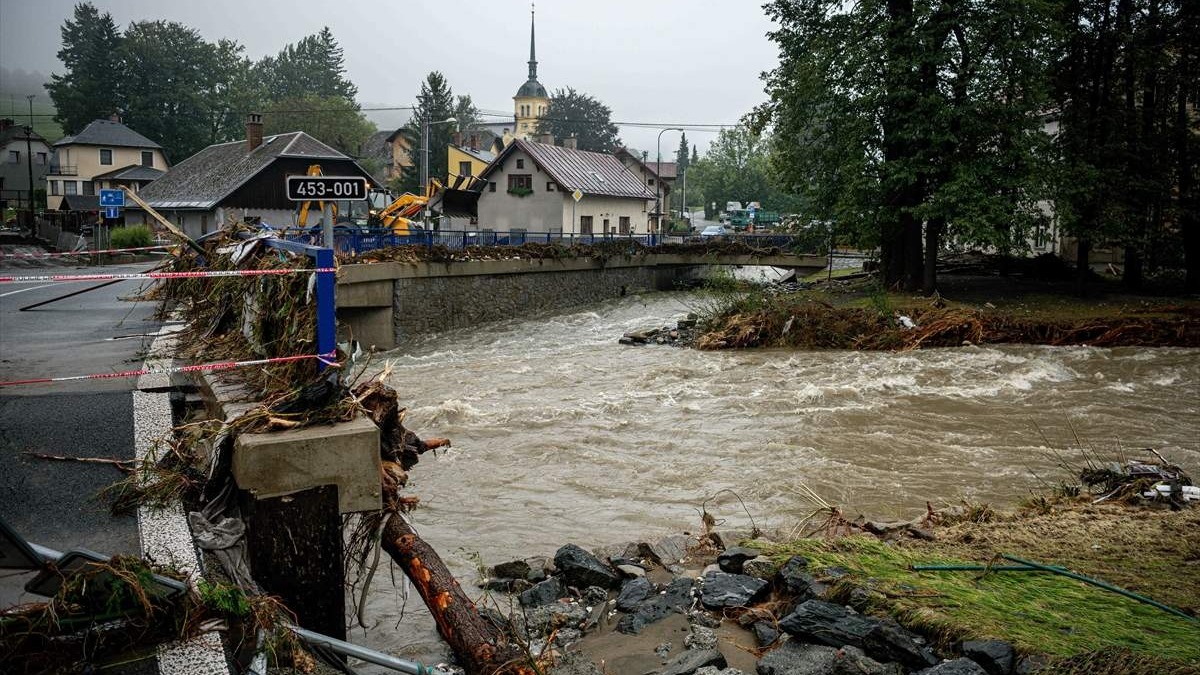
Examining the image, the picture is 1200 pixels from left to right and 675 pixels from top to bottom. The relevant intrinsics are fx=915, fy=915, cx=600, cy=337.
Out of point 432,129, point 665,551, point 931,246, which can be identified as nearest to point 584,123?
point 432,129

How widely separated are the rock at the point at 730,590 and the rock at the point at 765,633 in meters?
0.36

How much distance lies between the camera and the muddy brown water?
9.66 metres

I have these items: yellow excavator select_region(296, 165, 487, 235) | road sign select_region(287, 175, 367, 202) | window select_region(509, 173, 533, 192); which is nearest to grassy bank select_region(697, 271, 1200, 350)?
yellow excavator select_region(296, 165, 487, 235)

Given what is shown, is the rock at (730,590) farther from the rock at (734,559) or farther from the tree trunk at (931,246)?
the tree trunk at (931,246)

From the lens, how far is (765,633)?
5.87 meters

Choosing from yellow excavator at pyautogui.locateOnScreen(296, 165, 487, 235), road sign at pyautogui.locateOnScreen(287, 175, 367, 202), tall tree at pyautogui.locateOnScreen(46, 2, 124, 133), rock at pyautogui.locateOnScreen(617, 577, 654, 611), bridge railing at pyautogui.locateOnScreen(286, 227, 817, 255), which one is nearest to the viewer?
road sign at pyautogui.locateOnScreen(287, 175, 367, 202)

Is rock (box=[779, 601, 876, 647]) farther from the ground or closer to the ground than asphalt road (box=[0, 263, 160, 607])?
closer to the ground

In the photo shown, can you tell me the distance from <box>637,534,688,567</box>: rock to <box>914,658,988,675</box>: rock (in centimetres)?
291

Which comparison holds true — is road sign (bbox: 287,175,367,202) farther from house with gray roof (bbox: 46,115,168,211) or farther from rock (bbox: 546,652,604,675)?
house with gray roof (bbox: 46,115,168,211)

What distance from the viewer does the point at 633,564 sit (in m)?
7.45

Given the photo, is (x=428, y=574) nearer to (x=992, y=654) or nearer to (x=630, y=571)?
(x=630, y=571)

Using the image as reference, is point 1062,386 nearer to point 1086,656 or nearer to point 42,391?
point 1086,656

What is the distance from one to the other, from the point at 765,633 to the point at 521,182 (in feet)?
162

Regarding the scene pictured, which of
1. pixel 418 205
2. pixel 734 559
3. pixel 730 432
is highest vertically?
pixel 418 205
